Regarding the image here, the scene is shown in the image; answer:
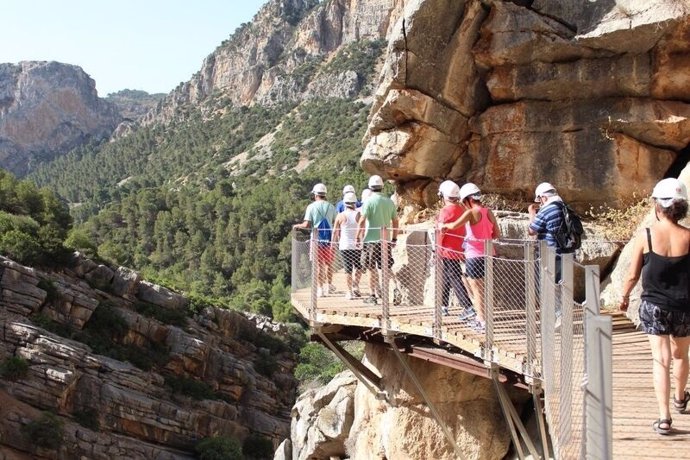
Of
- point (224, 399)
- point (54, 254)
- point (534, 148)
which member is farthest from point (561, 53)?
point (54, 254)

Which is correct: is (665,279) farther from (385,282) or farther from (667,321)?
(385,282)

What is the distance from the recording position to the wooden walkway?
501 cm

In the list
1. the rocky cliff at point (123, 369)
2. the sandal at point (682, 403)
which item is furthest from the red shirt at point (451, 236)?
the rocky cliff at point (123, 369)

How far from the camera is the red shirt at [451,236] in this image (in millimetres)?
8312

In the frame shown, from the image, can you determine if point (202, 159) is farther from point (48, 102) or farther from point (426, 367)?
point (426, 367)

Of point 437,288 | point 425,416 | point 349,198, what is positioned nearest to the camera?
point 437,288

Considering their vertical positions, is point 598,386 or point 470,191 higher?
point 470,191

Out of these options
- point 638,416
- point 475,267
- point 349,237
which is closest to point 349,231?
point 349,237

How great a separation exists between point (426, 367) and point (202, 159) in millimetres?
112272

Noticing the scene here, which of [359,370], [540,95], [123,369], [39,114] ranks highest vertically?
[39,114]

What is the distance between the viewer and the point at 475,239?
7.60 metres

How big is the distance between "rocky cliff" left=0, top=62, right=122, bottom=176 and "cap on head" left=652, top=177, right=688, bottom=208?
18774 cm

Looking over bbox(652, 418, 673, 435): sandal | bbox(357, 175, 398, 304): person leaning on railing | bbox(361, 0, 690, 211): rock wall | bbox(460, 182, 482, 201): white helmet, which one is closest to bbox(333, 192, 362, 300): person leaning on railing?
bbox(357, 175, 398, 304): person leaning on railing

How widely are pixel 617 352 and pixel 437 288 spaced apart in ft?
6.52
